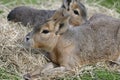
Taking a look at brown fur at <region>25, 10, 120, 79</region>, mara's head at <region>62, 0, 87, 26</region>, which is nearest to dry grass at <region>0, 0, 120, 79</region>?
brown fur at <region>25, 10, 120, 79</region>

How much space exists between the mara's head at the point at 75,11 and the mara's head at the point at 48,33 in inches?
66.2

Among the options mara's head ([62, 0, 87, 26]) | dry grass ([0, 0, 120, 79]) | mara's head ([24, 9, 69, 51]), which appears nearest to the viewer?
mara's head ([24, 9, 69, 51])

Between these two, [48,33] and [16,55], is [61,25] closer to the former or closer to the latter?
[48,33]

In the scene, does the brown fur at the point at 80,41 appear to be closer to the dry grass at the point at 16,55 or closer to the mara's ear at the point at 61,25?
the mara's ear at the point at 61,25

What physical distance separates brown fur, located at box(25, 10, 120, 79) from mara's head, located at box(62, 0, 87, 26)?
105 cm

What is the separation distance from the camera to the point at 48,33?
7035 mm

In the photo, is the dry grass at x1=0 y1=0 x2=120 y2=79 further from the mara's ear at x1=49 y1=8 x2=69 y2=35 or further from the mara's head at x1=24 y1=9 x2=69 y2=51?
the mara's ear at x1=49 y1=8 x2=69 y2=35

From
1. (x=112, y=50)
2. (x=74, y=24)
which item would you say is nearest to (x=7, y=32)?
(x=74, y=24)

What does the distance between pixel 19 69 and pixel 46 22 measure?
78 centimetres

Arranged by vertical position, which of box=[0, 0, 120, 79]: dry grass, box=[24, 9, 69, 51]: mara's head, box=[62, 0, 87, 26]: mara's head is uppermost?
box=[24, 9, 69, 51]: mara's head

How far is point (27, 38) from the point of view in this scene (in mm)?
6996

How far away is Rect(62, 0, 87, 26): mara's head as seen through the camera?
8.81 metres

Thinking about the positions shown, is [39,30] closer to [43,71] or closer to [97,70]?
[43,71]

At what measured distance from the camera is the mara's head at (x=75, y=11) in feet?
28.9
